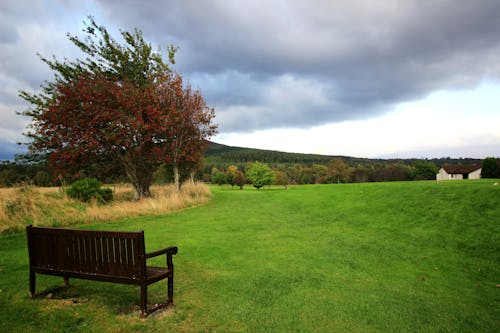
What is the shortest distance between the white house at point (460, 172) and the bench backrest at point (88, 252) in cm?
5027

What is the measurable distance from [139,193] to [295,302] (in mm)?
16713

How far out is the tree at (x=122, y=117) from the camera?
16.8m

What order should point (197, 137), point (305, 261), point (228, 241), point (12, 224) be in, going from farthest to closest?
point (197, 137) < point (12, 224) < point (228, 241) < point (305, 261)

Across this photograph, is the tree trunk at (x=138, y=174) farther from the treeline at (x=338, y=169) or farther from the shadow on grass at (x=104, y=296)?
the shadow on grass at (x=104, y=296)

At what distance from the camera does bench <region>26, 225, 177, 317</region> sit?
4.36m

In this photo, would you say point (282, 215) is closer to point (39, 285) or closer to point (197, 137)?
point (197, 137)

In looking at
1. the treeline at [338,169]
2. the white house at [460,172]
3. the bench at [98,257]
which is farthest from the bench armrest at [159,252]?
the white house at [460,172]

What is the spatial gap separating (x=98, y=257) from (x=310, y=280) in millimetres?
3951

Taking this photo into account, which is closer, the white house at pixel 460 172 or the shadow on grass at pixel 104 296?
the shadow on grass at pixel 104 296

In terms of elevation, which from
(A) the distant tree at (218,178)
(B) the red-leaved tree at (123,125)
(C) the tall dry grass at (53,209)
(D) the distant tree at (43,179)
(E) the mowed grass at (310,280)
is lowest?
(A) the distant tree at (218,178)

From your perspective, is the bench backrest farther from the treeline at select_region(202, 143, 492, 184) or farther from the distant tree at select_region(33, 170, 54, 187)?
the treeline at select_region(202, 143, 492, 184)

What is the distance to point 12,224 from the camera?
11.3 metres

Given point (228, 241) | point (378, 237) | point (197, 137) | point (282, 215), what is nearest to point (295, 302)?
point (228, 241)

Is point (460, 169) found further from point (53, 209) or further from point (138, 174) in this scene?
point (53, 209)
